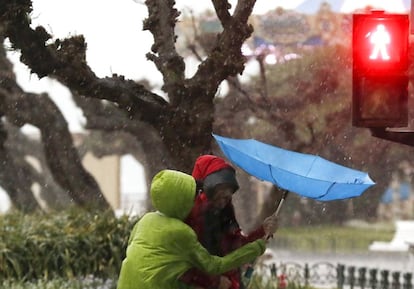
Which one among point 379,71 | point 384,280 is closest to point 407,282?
point 384,280

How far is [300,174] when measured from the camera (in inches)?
320

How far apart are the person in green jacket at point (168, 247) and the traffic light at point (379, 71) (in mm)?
1343

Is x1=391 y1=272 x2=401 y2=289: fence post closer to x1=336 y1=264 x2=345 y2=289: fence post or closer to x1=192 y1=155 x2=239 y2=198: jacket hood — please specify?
x1=336 y1=264 x2=345 y2=289: fence post

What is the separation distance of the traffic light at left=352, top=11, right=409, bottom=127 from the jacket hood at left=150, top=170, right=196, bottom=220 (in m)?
1.31

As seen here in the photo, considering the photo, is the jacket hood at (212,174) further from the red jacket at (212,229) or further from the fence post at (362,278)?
the fence post at (362,278)

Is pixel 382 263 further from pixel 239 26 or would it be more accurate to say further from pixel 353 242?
pixel 239 26

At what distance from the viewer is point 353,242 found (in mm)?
24953

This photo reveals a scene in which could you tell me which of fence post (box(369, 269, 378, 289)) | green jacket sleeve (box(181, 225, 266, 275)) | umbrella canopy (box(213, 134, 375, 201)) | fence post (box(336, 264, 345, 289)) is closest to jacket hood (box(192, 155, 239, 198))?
green jacket sleeve (box(181, 225, 266, 275))

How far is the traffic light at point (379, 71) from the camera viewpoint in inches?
315

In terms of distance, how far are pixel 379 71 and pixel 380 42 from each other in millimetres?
191

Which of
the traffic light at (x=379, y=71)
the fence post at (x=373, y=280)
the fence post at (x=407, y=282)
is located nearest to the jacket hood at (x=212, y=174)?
the traffic light at (x=379, y=71)

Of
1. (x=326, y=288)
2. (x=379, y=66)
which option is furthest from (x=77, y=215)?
(x=379, y=66)

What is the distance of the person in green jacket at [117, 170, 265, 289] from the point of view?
23.8 feet

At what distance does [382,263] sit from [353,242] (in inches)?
28.8
